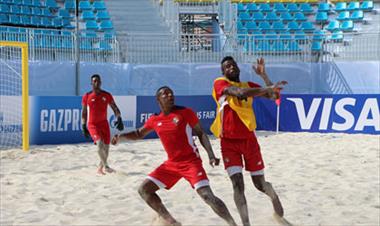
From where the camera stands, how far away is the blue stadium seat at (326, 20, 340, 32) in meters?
22.4

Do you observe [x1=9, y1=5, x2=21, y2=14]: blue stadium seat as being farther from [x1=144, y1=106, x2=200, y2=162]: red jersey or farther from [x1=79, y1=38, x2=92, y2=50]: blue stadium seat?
[x1=144, y1=106, x2=200, y2=162]: red jersey

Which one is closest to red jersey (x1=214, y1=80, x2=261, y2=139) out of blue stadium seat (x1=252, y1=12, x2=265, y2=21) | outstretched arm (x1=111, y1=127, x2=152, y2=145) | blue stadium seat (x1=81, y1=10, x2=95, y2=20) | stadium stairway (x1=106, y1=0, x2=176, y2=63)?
outstretched arm (x1=111, y1=127, x2=152, y2=145)

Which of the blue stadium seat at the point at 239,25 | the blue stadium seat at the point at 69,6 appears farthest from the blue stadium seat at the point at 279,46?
the blue stadium seat at the point at 69,6

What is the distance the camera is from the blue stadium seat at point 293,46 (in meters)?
18.9

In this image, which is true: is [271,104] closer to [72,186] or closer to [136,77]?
[136,77]

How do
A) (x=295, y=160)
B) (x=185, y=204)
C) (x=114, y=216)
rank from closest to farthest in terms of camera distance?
(x=114, y=216) < (x=185, y=204) < (x=295, y=160)

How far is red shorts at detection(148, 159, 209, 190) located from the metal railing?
1113 cm

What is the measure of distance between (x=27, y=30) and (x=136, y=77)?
11.8 feet

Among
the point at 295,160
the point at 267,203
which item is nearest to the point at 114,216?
the point at 267,203

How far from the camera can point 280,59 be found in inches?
749

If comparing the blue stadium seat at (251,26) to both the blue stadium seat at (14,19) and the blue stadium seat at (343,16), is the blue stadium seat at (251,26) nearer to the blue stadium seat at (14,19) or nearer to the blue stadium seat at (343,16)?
the blue stadium seat at (343,16)

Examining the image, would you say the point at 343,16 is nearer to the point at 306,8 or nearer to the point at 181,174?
the point at 306,8

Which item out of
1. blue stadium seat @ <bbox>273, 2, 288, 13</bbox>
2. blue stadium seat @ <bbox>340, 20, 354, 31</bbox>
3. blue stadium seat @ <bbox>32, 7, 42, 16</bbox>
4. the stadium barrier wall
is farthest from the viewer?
blue stadium seat @ <bbox>273, 2, 288, 13</bbox>

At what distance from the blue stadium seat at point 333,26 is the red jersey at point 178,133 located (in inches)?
712
